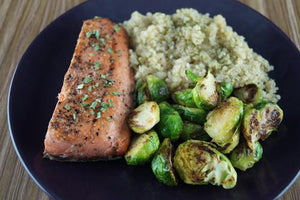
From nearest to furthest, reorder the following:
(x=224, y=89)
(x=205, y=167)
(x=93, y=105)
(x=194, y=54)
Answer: (x=205, y=167) < (x=93, y=105) < (x=224, y=89) < (x=194, y=54)

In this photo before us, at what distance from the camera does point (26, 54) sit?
316cm

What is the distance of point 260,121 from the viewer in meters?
2.56

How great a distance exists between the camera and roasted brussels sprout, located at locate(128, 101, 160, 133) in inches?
103

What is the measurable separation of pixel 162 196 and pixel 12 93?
1.47m

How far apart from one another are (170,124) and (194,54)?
75 cm

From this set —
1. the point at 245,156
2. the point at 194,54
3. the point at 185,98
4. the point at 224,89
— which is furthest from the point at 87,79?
the point at 245,156

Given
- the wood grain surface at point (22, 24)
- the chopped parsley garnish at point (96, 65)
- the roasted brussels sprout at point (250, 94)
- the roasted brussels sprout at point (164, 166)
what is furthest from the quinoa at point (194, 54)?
the wood grain surface at point (22, 24)

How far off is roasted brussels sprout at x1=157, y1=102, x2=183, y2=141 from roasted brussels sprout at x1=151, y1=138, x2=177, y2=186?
0.43 ft

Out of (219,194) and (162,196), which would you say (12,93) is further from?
(219,194)

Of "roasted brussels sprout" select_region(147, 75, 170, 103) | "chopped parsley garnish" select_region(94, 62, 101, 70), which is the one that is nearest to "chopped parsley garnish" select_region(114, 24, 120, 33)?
"chopped parsley garnish" select_region(94, 62, 101, 70)

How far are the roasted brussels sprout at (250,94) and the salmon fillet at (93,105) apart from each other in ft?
3.00

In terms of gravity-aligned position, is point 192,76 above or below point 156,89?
above

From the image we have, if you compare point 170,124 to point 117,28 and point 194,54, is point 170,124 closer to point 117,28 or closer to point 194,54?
point 194,54

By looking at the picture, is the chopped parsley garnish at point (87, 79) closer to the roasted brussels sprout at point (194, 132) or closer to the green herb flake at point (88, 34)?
the green herb flake at point (88, 34)
